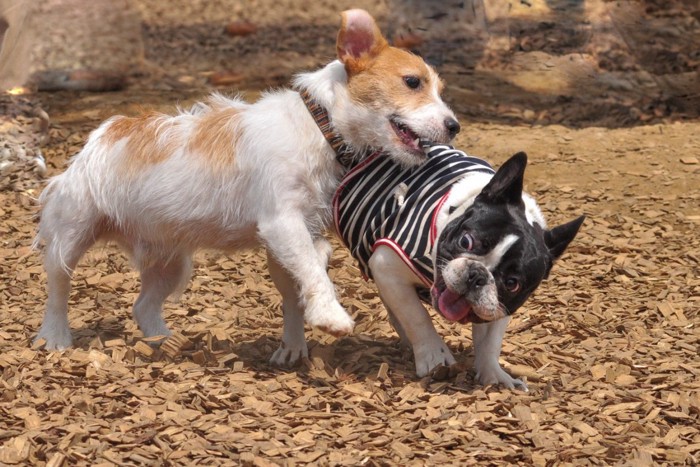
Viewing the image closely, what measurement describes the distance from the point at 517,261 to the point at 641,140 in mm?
5025

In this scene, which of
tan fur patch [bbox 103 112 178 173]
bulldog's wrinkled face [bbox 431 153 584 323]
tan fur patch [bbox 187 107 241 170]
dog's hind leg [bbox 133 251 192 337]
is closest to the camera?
bulldog's wrinkled face [bbox 431 153 584 323]

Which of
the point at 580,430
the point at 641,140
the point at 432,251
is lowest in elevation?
the point at 641,140

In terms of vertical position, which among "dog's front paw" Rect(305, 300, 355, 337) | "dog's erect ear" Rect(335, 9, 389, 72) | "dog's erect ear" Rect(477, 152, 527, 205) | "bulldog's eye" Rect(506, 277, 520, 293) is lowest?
"dog's front paw" Rect(305, 300, 355, 337)

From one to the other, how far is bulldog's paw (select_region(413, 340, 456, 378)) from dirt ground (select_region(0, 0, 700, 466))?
76 mm

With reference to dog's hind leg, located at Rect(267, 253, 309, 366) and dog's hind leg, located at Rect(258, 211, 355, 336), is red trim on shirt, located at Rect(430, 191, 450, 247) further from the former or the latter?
dog's hind leg, located at Rect(267, 253, 309, 366)

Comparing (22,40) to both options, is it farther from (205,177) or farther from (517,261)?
(517,261)

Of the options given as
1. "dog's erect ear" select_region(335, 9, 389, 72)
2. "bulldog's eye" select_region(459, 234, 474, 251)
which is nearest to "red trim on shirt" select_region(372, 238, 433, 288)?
"bulldog's eye" select_region(459, 234, 474, 251)

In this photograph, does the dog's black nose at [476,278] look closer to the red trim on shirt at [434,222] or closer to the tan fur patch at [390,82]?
the red trim on shirt at [434,222]

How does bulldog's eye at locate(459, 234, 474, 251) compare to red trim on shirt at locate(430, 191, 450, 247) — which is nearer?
bulldog's eye at locate(459, 234, 474, 251)

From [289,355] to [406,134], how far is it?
50.1 inches

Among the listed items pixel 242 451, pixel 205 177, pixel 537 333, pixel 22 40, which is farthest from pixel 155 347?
pixel 22 40

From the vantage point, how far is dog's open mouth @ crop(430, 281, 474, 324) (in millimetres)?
4602

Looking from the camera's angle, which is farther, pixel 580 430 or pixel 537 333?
pixel 537 333

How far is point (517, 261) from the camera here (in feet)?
14.9
